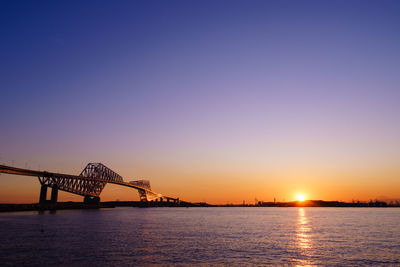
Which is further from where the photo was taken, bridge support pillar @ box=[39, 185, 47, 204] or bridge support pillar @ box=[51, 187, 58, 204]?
bridge support pillar @ box=[51, 187, 58, 204]

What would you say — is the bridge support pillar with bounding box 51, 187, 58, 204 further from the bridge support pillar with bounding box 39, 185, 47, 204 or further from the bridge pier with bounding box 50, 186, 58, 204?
the bridge support pillar with bounding box 39, 185, 47, 204

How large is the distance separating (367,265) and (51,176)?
136887 mm

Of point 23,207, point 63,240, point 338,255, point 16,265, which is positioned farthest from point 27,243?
point 23,207

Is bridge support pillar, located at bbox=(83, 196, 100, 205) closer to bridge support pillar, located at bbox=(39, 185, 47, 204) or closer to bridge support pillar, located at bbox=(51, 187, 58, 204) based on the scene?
bridge support pillar, located at bbox=(51, 187, 58, 204)

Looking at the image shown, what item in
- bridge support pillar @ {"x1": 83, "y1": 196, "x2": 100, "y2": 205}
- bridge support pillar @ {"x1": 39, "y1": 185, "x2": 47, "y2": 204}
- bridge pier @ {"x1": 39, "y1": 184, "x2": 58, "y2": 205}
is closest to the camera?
bridge support pillar @ {"x1": 39, "y1": 185, "x2": 47, "y2": 204}

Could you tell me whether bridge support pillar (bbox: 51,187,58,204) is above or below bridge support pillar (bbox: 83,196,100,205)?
above

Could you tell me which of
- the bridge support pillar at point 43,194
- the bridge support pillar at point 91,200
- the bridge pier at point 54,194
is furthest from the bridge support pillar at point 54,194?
the bridge support pillar at point 91,200

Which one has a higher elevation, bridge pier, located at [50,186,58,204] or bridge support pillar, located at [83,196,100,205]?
bridge pier, located at [50,186,58,204]

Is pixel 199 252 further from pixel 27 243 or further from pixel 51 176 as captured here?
pixel 51 176

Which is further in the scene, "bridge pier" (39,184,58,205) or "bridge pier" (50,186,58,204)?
"bridge pier" (50,186,58,204)

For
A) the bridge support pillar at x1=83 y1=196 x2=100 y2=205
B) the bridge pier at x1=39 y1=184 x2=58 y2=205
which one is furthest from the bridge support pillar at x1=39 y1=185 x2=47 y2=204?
the bridge support pillar at x1=83 y1=196 x2=100 y2=205

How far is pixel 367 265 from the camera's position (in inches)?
1241

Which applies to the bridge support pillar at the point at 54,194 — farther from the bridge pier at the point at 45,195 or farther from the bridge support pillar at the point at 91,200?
the bridge support pillar at the point at 91,200

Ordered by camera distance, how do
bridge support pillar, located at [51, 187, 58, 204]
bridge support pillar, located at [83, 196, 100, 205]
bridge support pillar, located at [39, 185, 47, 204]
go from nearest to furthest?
bridge support pillar, located at [39, 185, 47, 204]
bridge support pillar, located at [51, 187, 58, 204]
bridge support pillar, located at [83, 196, 100, 205]
